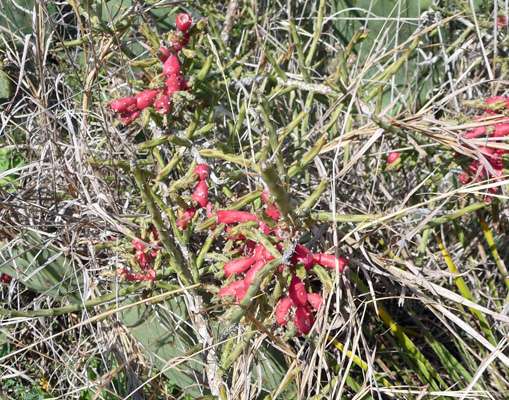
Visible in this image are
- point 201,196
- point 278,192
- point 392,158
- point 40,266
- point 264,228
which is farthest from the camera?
point 392,158

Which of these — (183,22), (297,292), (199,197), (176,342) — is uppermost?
(183,22)

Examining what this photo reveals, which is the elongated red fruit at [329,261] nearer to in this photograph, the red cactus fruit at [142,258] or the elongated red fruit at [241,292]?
the elongated red fruit at [241,292]

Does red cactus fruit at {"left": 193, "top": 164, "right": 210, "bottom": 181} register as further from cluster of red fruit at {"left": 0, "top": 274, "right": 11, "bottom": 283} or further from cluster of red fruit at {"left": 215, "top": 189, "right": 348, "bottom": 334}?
cluster of red fruit at {"left": 0, "top": 274, "right": 11, "bottom": 283}

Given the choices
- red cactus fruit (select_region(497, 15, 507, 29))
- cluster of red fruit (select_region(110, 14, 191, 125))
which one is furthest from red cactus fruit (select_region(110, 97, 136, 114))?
red cactus fruit (select_region(497, 15, 507, 29))

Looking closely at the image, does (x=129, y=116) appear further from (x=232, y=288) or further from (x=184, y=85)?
(x=232, y=288)

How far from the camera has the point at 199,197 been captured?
3.20ft

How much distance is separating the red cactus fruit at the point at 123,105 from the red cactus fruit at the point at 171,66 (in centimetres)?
9

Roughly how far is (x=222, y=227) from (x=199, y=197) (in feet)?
0.33

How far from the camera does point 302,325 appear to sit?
0.86 metres

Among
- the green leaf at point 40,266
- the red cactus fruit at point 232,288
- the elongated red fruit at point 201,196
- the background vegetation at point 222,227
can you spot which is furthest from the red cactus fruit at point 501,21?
the green leaf at point 40,266

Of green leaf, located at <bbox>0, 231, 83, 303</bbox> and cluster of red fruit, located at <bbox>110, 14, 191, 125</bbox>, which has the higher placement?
cluster of red fruit, located at <bbox>110, 14, 191, 125</bbox>

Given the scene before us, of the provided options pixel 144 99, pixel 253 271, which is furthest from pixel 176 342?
pixel 144 99

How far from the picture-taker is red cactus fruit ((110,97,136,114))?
102cm

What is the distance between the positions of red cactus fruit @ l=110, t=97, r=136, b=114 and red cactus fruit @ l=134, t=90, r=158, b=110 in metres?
0.01
